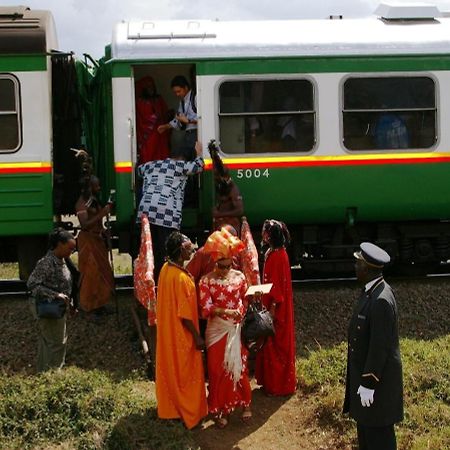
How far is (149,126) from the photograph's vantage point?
9594mm

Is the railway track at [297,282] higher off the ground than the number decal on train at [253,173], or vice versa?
the number decal on train at [253,173]

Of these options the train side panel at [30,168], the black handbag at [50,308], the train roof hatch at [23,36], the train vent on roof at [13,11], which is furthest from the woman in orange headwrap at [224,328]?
the train vent on roof at [13,11]

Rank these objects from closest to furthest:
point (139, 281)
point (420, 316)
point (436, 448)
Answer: point (436, 448) → point (139, 281) → point (420, 316)

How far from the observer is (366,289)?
5.58 m

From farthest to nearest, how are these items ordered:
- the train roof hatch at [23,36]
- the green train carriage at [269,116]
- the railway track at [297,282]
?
the railway track at [297,282]
the green train carriage at [269,116]
the train roof hatch at [23,36]

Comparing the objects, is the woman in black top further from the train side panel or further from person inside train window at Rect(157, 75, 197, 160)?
person inside train window at Rect(157, 75, 197, 160)

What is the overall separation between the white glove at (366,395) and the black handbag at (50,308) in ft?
9.42

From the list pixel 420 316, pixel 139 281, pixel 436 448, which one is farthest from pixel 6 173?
pixel 436 448

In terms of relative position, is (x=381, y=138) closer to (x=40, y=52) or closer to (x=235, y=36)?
(x=235, y=36)

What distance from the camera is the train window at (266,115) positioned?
9.36m

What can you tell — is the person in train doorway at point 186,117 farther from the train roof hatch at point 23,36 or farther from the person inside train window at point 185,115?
the train roof hatch at point 23,36

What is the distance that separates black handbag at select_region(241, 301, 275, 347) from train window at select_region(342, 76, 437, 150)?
3497 mm

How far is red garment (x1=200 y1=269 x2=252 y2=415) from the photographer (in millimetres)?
6531

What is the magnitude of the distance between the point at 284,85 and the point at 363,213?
1823mm
